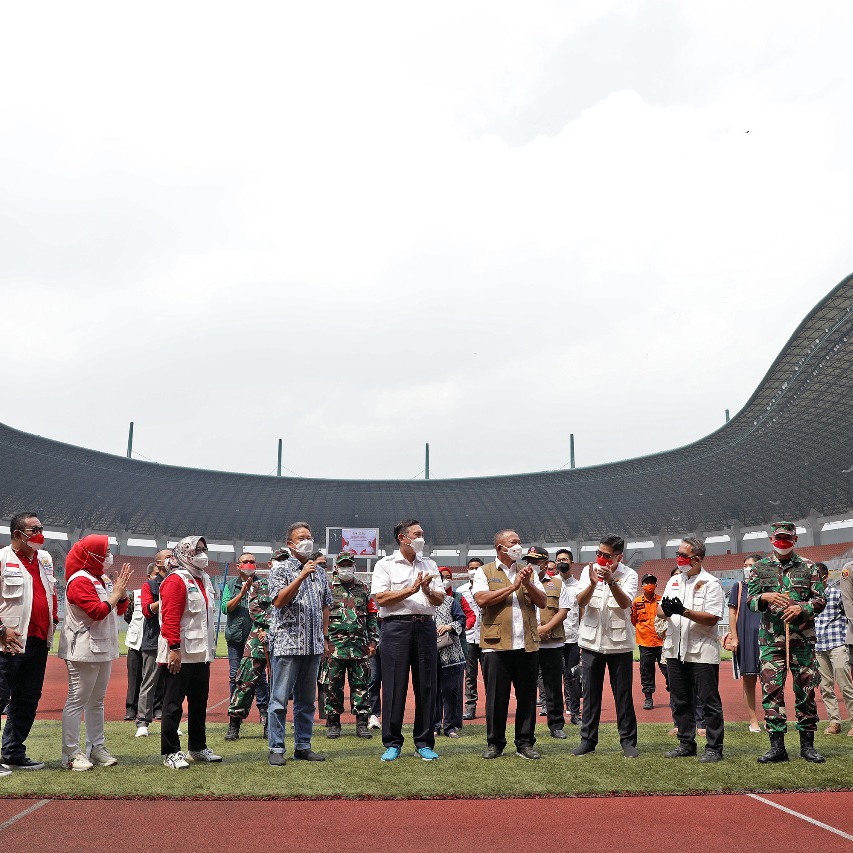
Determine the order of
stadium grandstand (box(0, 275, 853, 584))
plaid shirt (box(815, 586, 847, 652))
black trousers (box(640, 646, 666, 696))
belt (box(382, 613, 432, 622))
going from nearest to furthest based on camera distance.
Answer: belt (box(382, 613, 432, 622))
plaid shirt (box(815, 586, 847, 652))
black trousers (box(640, 646, 666, 696))
stadium grandstand (box(0, 275, 853, 584))

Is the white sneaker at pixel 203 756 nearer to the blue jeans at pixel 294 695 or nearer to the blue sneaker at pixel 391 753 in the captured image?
the blue jeans at pixel 294 695

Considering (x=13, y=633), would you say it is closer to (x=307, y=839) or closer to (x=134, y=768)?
(x=134, y=768)

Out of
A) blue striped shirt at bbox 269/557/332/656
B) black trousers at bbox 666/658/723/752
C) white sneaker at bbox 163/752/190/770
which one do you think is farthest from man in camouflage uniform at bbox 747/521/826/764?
white sneaker at bbox 163/752/190/770

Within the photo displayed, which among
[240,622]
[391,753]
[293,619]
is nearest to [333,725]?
[240,622]

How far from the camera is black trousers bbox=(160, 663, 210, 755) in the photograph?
6.00 m

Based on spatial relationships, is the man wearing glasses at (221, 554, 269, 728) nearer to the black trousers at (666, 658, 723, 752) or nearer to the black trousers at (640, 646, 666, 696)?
the black trousers at (666, 658, 723, 752)

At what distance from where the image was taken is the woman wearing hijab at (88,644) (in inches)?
238

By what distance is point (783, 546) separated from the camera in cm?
634

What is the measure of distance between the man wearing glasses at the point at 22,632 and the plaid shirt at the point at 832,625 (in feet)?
25.9

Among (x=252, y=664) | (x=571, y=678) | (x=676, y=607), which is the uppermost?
(x=676, y=607)

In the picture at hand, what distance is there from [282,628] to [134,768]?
1532 mm

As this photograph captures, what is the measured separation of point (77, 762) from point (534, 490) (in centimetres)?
5554

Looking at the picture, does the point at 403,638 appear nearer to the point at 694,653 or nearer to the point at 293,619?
the point at 293,619

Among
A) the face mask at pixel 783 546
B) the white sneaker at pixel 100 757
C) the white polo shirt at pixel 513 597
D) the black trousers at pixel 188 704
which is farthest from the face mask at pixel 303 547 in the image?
the face mask at pixel 783 546
